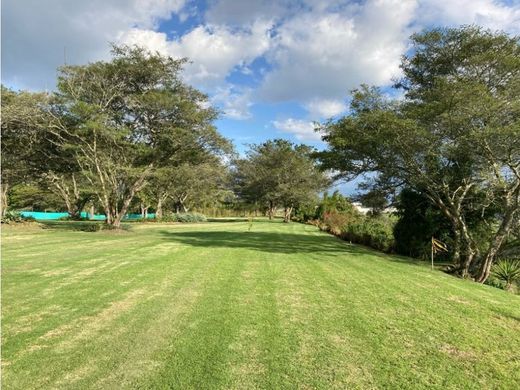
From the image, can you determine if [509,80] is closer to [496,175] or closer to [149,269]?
[496,175]

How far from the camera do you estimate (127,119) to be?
72.8 feet

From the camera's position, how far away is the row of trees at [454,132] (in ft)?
39.5

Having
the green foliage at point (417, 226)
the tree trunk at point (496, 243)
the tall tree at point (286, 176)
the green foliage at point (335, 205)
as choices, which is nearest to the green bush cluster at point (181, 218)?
the tall tree at point (286, 176)

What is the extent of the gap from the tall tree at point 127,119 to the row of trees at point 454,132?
8.83m

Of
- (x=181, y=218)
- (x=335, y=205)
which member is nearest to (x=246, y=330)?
(x=181, y=218)

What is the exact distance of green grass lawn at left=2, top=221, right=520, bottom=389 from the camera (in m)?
3.95

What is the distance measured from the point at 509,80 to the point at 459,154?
8.85 ft

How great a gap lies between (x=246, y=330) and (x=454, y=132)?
10.4 metres

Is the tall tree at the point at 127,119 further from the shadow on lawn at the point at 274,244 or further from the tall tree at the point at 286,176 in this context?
the tall tree at the point at 286,176

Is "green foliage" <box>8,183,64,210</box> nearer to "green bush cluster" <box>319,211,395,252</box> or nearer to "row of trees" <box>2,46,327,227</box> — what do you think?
"row of trees" <box>2,46,327,227</box>

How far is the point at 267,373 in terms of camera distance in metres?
4.00

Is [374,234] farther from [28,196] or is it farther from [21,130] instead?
[28,196]

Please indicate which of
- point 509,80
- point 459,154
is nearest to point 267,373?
point 459,154

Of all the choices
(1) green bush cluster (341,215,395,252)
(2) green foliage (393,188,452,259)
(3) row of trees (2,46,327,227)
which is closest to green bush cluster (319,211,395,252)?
(1) green bush cluster (341,215,395,252)
